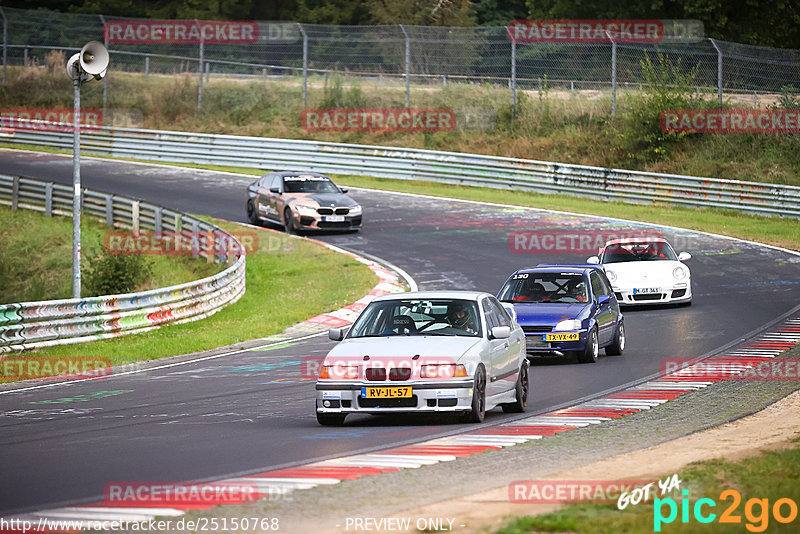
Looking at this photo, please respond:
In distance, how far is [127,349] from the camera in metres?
18.8

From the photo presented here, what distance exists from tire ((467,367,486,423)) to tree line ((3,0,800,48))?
49.3m

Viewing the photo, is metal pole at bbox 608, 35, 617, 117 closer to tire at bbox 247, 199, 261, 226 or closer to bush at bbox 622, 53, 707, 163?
bush at bbox 622, 53, 707, 163

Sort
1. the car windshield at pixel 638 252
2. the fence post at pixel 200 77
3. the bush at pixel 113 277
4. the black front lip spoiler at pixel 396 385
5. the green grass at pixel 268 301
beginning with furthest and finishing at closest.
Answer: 1. the fence post at pixel 200 77
2. the bush at pixel 113 277
3. the car windshield at pixel 638 252
4. the green grass at pixel 268 301
5. the black front lip spoiler at pixel 396 385

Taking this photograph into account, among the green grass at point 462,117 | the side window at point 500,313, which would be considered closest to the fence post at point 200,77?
the green grass at point 462,117

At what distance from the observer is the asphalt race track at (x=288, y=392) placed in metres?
9.77

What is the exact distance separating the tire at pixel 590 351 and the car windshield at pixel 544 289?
3.01 ft

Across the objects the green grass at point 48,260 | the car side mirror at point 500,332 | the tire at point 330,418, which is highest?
the car side mirror at point 500,332

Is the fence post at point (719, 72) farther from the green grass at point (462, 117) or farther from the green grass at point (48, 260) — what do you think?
the green grass at point (48, 260)

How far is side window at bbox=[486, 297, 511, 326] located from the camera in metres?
13.3

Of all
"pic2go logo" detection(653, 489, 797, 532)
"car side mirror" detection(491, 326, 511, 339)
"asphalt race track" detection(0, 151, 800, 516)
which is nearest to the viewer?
"pic2go logo" detection(653, 489, 797, 532)

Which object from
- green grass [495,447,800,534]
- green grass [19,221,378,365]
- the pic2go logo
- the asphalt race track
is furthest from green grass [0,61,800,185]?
the pic2go logo

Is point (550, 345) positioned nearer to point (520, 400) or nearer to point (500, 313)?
point (500, 313)

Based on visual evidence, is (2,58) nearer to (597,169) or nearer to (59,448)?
(597,169)

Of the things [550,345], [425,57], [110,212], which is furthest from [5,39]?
[550,345]
